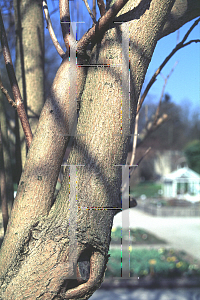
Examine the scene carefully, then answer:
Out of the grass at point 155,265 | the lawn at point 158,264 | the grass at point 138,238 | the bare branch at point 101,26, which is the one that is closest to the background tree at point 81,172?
the bare branch at point 101,26

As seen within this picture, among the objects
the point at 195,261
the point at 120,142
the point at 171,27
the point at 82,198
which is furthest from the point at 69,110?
the point at 195,261

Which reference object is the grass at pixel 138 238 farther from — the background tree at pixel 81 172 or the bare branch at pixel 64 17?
the bare branch at pixel 64 17

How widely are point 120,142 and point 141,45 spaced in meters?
0.37

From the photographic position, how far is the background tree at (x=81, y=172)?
1041 millimetres

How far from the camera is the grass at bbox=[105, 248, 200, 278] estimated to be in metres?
5.54

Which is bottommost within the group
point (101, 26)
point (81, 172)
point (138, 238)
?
point (138, 238)

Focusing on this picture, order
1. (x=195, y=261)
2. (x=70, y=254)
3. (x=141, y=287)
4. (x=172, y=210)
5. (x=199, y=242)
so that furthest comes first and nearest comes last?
1. (x=172, y=210)
2. (x=199, y=242)
3. (x=195, y=261)
4. (x=141, y=287)
5. (x=70, y=254)

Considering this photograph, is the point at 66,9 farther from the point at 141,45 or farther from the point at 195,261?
the point at 195,261

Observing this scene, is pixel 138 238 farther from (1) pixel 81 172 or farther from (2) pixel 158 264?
(1) pixel 81 172

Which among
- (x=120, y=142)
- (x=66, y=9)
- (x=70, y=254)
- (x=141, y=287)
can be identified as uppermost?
(x=66, y=9)

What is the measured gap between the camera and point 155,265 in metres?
5.67

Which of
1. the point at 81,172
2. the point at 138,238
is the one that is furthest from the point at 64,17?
the point at 138,238

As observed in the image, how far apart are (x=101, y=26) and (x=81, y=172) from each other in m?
0.54

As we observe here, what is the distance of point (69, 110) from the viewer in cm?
112
